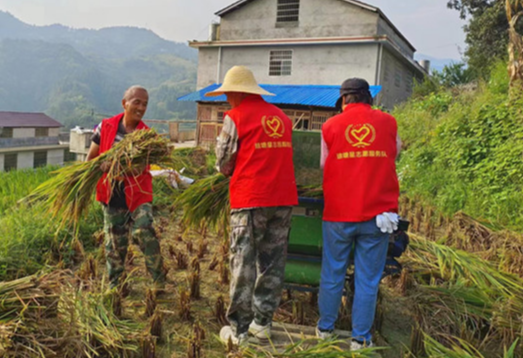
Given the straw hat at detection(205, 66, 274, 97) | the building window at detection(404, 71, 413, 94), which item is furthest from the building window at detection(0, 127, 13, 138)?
the straw hat at detection(205, 66, 274, 97)

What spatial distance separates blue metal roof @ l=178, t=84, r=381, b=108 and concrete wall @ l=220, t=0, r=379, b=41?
→ 88.3 inches

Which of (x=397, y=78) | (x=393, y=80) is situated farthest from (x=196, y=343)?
(x=397, y=78)

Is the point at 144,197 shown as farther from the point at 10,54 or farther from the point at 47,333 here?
the point at 10,54

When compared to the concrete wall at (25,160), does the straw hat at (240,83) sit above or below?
above

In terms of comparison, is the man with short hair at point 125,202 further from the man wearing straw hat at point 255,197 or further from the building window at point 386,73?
the building window at point 386,73

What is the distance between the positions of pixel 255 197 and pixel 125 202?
1.38m

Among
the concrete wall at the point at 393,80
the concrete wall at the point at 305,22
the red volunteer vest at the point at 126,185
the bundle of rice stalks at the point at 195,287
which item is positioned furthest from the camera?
the concrete wall at the point at 393,80

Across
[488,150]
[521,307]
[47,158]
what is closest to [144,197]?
[521,307]

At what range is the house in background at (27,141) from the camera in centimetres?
2416

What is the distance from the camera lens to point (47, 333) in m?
2.34

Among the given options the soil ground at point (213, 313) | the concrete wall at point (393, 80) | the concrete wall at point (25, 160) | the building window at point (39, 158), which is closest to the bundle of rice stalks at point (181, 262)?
the soil ground at point (213, 313)

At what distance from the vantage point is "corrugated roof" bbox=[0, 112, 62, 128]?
24.1 metres

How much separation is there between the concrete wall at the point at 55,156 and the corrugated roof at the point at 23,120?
5.99 feet

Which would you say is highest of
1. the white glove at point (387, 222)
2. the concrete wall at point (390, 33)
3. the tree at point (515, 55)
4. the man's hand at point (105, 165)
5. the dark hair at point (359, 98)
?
the concrete wall at point (390, 33)
